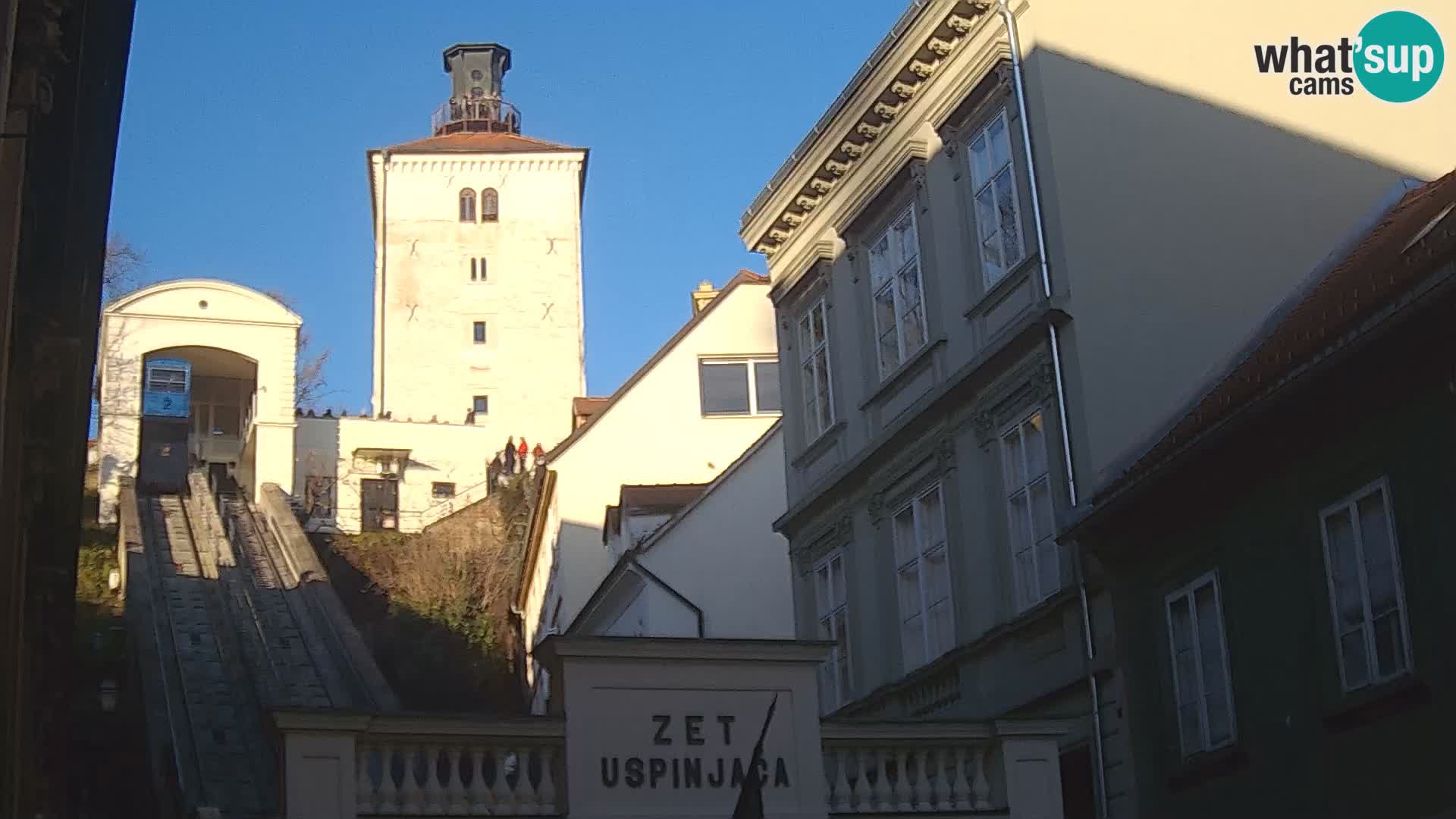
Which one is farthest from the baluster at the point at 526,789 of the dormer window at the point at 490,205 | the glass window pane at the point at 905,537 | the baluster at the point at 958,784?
the dormer window at the point at 490,205

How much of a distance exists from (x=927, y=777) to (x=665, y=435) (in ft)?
81.4

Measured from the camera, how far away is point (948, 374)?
71.3ft

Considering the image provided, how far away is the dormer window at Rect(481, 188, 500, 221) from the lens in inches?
3135

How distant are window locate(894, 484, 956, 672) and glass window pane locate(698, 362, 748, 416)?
60.2 ft

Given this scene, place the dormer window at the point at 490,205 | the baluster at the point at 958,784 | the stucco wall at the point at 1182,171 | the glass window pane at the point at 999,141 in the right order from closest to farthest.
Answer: the baluster at the point at 958,784
the stucco wall at the point at 1182,171
the glass window pane at the point at 999,141
the dormer window at the point at 490,205

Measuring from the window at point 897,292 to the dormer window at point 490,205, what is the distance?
2229 inches

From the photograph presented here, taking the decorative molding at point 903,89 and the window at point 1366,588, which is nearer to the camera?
the window at point 1366,588

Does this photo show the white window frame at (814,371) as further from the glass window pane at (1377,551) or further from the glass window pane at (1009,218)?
the glass window pane at (1377,551)

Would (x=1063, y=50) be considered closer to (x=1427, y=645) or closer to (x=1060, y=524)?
(x=1060, y=524)

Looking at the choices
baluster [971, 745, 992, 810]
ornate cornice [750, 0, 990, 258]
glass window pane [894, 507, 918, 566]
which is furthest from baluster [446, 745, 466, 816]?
ornate cornice [750, 0, 990, 258]

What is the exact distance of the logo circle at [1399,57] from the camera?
21.1m

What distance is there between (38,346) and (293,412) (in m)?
48.7

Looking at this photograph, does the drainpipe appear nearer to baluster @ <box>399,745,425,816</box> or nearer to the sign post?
the sign post

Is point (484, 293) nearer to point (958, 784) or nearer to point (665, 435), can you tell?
point (665, 435)
